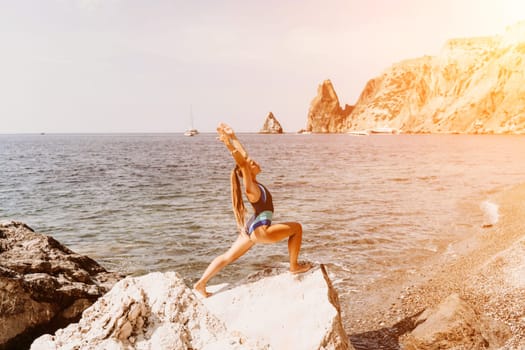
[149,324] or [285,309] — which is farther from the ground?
[149,324]

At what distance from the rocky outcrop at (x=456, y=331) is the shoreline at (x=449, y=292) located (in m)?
0.21

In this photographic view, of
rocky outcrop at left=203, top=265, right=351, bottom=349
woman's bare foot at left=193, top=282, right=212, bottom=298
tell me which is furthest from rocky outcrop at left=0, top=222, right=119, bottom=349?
rocky outcrop at left=203, top=265, right=351, bottom=349

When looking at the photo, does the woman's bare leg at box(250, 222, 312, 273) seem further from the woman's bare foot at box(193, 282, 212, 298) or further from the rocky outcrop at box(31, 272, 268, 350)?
the rocky outcrop at box(31, 272, 268, 350)

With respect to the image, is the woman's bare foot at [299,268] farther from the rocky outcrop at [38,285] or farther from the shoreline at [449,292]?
the rocky outcrop at [38,285]

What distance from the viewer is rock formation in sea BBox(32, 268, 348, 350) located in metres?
4.22

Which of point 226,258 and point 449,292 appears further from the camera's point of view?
point 449,292

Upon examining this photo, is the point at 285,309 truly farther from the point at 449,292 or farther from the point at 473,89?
the point at 473,89

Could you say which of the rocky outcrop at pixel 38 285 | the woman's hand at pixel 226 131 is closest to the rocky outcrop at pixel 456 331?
the woman's hand at pixel 226 131

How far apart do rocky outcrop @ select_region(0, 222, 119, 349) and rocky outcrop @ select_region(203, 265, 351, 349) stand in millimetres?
2418

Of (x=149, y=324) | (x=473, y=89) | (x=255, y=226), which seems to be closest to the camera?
→ (x=149, y=324)

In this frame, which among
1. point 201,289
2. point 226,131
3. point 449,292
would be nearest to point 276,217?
point 449,292

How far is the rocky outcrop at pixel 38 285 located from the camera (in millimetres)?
5484

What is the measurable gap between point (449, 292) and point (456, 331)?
8.25ft

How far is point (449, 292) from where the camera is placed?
8836 millimetres
